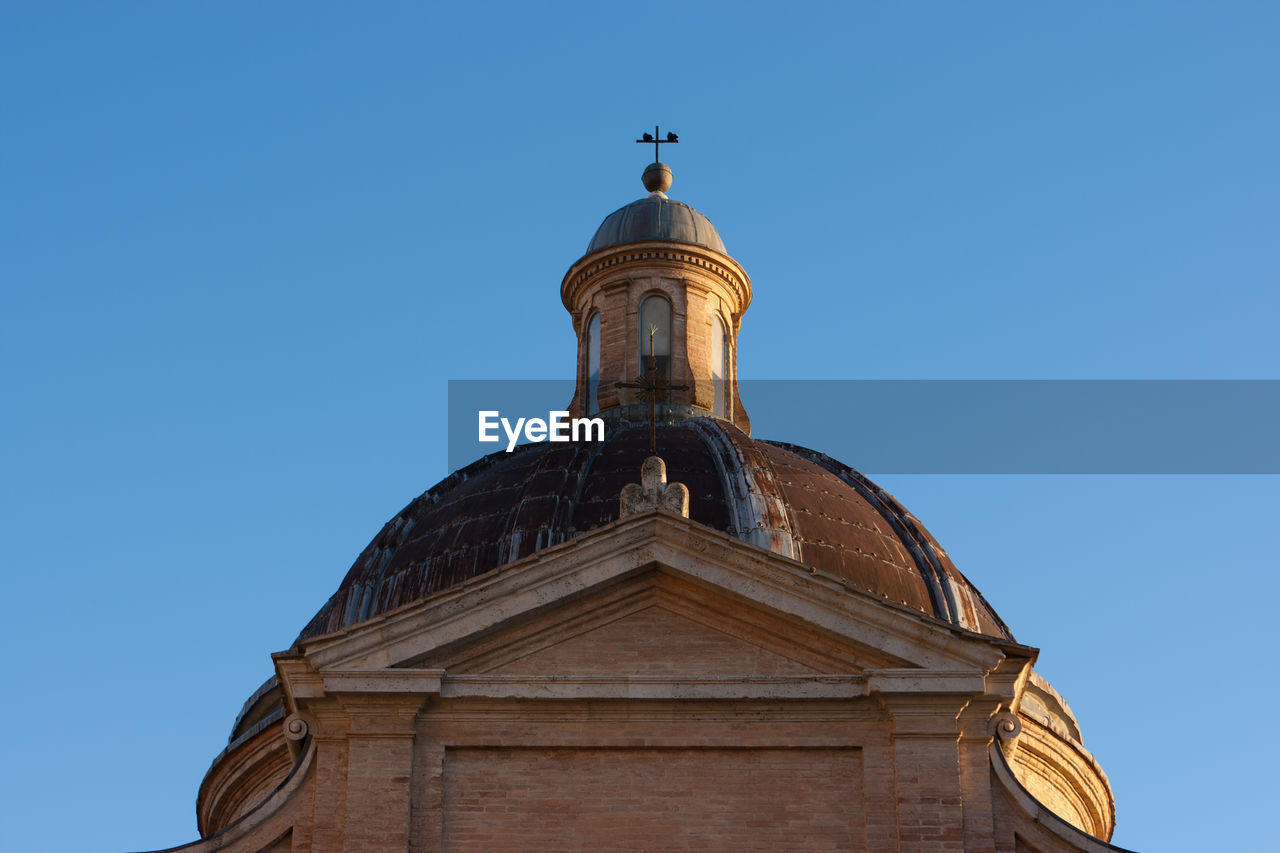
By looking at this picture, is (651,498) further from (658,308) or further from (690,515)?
(658,308)

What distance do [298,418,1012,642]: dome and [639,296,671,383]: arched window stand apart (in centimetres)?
293

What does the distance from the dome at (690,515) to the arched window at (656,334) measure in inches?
115

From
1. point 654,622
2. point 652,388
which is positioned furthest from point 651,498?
point 652,388

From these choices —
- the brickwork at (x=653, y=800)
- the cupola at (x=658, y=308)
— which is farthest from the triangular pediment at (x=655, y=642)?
the cupola at (x=658, y=308)

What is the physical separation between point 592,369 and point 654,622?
42.0 feet

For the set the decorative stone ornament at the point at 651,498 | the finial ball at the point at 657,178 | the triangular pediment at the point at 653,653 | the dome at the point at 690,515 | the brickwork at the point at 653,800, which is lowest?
the brickwork at the point at 653,800

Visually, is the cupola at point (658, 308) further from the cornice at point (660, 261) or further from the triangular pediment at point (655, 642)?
the triangular pediment at point (655, 642)

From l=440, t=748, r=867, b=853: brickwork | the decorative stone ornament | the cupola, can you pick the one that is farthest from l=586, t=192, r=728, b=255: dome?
l=440, t=748, r=867, b=853: brickwork

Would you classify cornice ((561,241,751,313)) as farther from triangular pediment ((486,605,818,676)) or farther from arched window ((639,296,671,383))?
triangular pediment ((486,605,818,676))

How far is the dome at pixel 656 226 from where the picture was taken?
3150 centimetres

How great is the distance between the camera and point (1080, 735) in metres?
27.2

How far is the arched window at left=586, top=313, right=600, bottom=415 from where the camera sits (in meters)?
30.9

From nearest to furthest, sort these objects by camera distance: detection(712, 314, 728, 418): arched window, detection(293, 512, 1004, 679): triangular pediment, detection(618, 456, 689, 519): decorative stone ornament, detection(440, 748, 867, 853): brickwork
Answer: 1. detection(440, 748, 867, 853): brickwork
2. detection(293, 512, 1004, 679): triangular pediment
3. detection(618, 456, 689, 519): decorative stone ornament
4. detection(712, 314, 728, 418): arched window

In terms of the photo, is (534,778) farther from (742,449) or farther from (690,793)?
(742,449)
